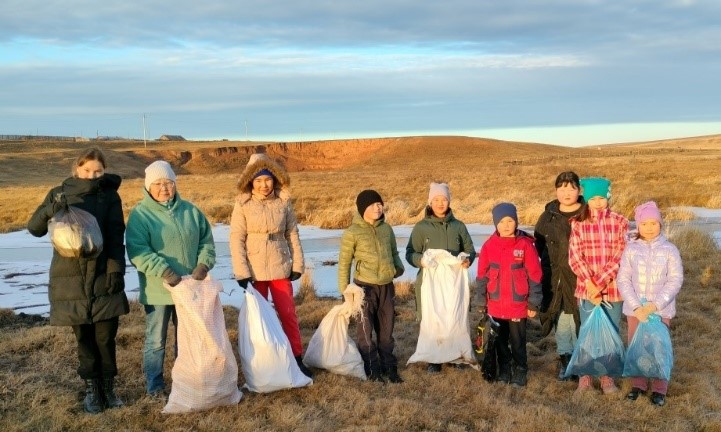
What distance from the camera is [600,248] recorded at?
184 inches

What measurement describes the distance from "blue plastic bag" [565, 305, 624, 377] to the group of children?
0.09 metres

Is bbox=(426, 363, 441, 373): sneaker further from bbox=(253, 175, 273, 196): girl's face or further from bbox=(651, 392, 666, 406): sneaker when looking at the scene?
bbox=(253, 175, 273, 196): girl's face

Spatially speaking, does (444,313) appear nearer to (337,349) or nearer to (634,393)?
(337,349)

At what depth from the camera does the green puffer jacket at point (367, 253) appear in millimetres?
5023

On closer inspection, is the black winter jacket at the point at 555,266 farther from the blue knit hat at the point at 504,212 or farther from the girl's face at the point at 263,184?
the girl's face at the point at 263,184

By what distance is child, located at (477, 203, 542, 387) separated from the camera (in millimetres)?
4840

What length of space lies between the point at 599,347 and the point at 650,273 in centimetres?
63

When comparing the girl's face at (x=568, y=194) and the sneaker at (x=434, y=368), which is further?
the sneaker at (x=434, y=368)

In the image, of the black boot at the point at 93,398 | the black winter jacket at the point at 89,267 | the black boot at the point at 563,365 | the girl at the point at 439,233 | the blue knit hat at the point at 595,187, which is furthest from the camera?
the girl at the point at 439,233

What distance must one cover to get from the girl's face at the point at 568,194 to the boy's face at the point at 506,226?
15.3 inches

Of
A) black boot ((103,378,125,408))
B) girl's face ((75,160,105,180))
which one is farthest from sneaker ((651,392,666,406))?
girl's face ((75,160,105,180))

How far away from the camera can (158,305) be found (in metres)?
4.52

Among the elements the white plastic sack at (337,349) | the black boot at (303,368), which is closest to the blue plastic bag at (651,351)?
the white plastic sack at (337,349)

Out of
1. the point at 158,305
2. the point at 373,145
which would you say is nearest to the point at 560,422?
the point at 158,305
